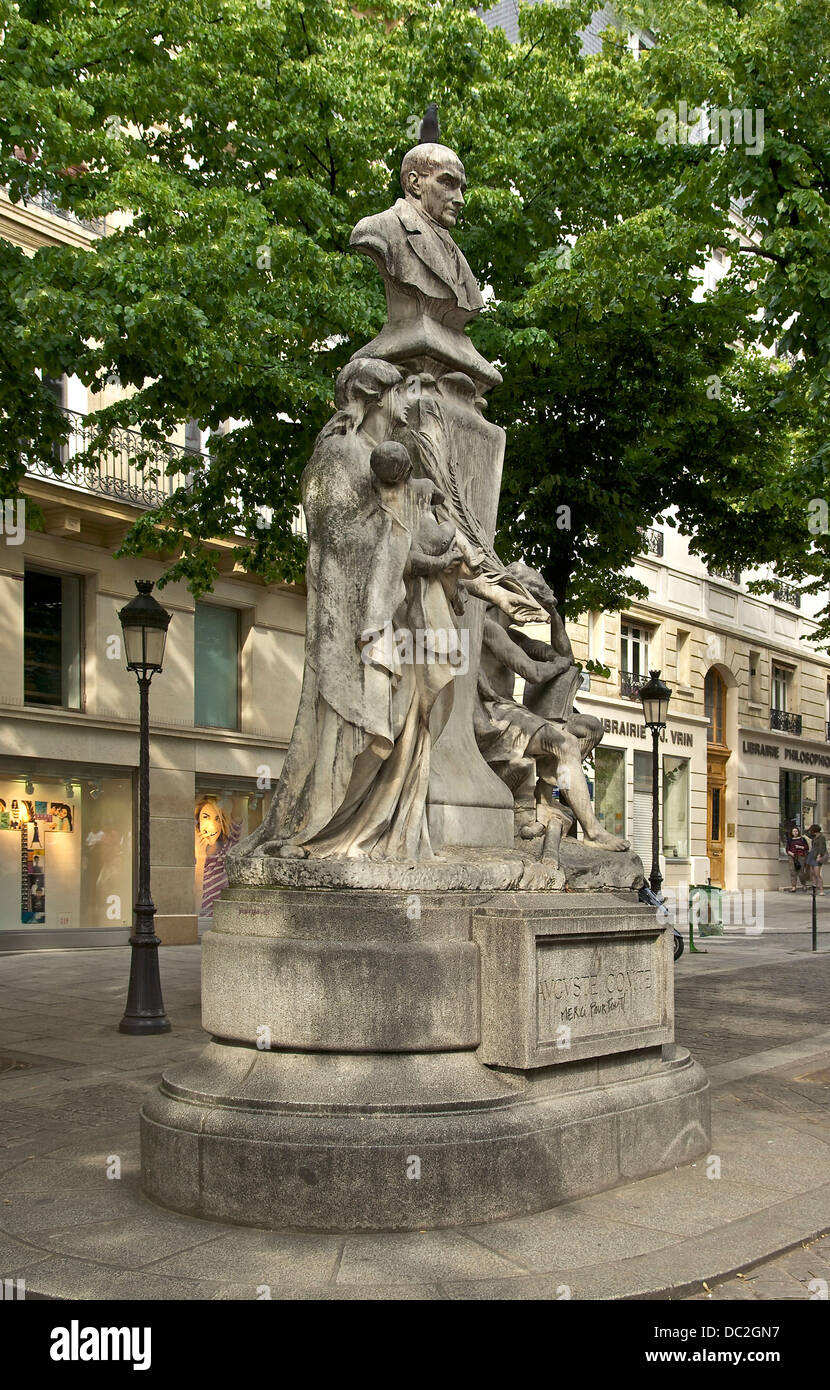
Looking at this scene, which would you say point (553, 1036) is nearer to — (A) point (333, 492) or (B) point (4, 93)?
(A) point (333, 492)

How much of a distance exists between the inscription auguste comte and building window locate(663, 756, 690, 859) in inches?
1165

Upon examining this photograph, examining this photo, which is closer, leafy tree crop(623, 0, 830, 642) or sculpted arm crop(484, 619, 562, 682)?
sculpted arm crop(484, 619, 562, 682)

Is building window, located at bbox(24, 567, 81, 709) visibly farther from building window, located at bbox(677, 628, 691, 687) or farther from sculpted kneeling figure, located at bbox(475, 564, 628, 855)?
building window, located at bbox(677, 628, 691, 687)

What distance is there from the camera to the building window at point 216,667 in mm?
22734

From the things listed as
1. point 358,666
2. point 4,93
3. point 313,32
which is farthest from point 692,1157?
point 313,32

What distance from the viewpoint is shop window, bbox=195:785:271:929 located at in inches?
871

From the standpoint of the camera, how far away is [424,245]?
701 cm

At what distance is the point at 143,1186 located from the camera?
17.9ft

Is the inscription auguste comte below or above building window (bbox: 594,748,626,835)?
below

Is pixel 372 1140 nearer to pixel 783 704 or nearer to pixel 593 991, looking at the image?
pixel 593 991

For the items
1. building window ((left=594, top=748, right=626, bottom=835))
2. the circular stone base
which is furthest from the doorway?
the circular stone base

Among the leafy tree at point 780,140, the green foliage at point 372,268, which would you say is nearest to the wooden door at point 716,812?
the green foliage at point 372,268

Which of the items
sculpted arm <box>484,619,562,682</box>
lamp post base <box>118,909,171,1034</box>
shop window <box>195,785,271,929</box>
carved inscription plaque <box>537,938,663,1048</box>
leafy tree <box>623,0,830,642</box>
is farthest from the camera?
shop window <box>195,785,271,929</box>

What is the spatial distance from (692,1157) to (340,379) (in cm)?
418
